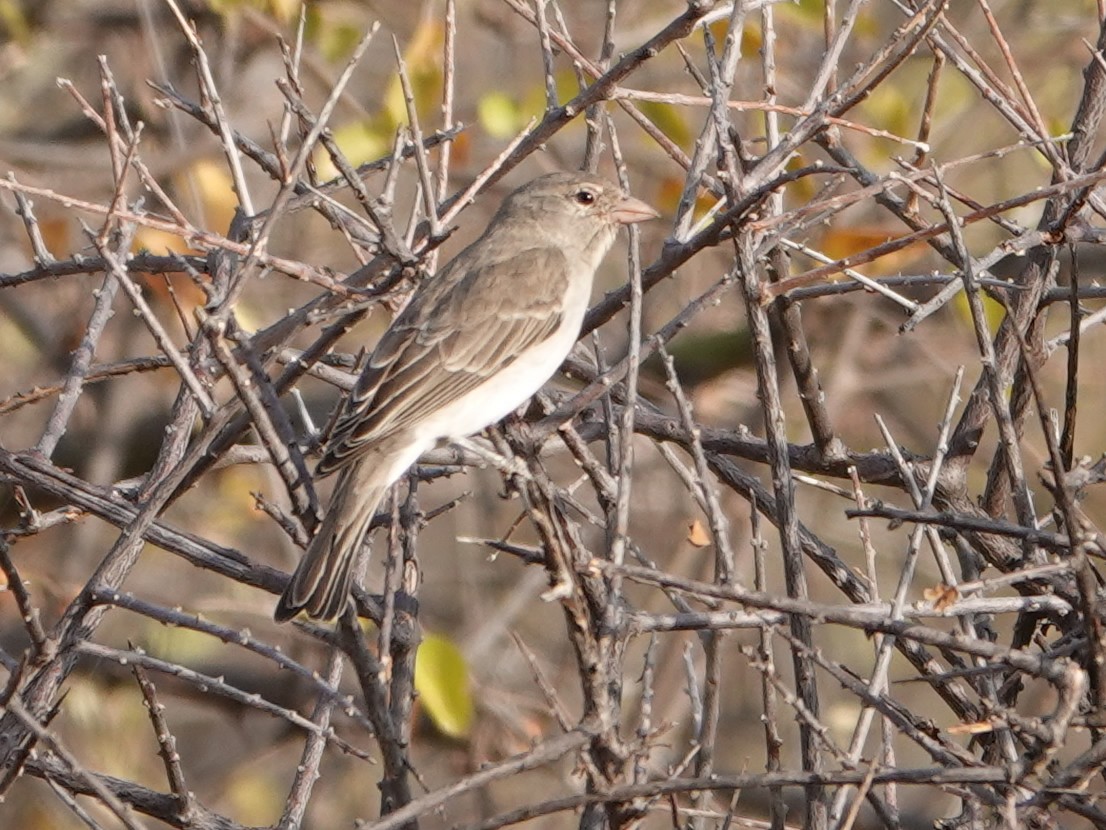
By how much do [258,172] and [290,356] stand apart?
14.3ft

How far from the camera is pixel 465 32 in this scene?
31.2 ft

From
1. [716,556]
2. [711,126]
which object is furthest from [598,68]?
[716,556]

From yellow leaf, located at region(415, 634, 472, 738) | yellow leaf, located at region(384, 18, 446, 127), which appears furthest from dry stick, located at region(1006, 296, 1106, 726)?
yellow leaf, located at region(384, 18, 446, 127)

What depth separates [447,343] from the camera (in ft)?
16.0

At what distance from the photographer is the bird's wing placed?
177 inches

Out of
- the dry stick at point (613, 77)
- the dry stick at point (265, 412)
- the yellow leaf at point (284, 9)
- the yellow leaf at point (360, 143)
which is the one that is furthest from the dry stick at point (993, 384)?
the yellow leaf at point (284, 9)

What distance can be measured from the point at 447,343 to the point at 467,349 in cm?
7

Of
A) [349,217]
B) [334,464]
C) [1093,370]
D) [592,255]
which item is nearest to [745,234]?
[349,217]

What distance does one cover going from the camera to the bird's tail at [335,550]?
3.62 m

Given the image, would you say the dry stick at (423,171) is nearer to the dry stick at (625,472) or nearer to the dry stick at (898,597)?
the dry stick at (625,472)

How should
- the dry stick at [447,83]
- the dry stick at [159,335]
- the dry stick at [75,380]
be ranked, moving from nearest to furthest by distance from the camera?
the dry stick at [159,335]
the dry stick at [447,83]
the dry stick at [75,380]

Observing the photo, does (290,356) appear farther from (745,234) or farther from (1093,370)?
(1093,370)

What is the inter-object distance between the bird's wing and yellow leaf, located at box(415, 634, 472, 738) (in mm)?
1110

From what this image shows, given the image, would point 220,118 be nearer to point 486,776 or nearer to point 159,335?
point 159,335
